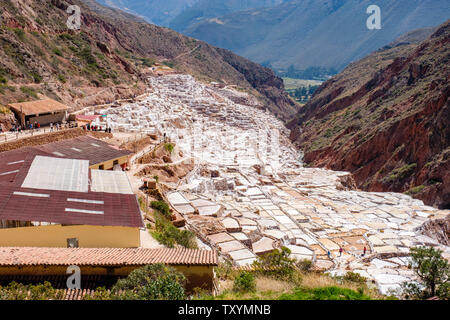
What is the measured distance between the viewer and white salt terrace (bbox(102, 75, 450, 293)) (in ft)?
50.4

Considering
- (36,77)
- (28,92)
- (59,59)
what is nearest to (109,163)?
(28,92)

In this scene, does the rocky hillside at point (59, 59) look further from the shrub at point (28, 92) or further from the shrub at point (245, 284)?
the shrub at point (245, 284)

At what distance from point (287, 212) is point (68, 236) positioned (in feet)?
41.2

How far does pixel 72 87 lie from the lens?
43.6 metres

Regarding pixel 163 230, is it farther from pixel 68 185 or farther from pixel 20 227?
pixel 20 227

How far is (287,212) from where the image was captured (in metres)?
21.3

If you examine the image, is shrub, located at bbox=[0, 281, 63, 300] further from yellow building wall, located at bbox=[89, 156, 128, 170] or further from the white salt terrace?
yellow building wall, located at bbox=[89, 156, 128, 170]

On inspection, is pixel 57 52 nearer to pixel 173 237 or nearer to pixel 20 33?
pixel 20 33

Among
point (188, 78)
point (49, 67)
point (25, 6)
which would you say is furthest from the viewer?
point (188, 78)

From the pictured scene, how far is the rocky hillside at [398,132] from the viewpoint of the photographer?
36.3 metres

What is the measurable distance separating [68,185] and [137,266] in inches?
251

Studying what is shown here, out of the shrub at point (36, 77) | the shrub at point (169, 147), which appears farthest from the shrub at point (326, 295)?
the shrub at point (36, 77)
